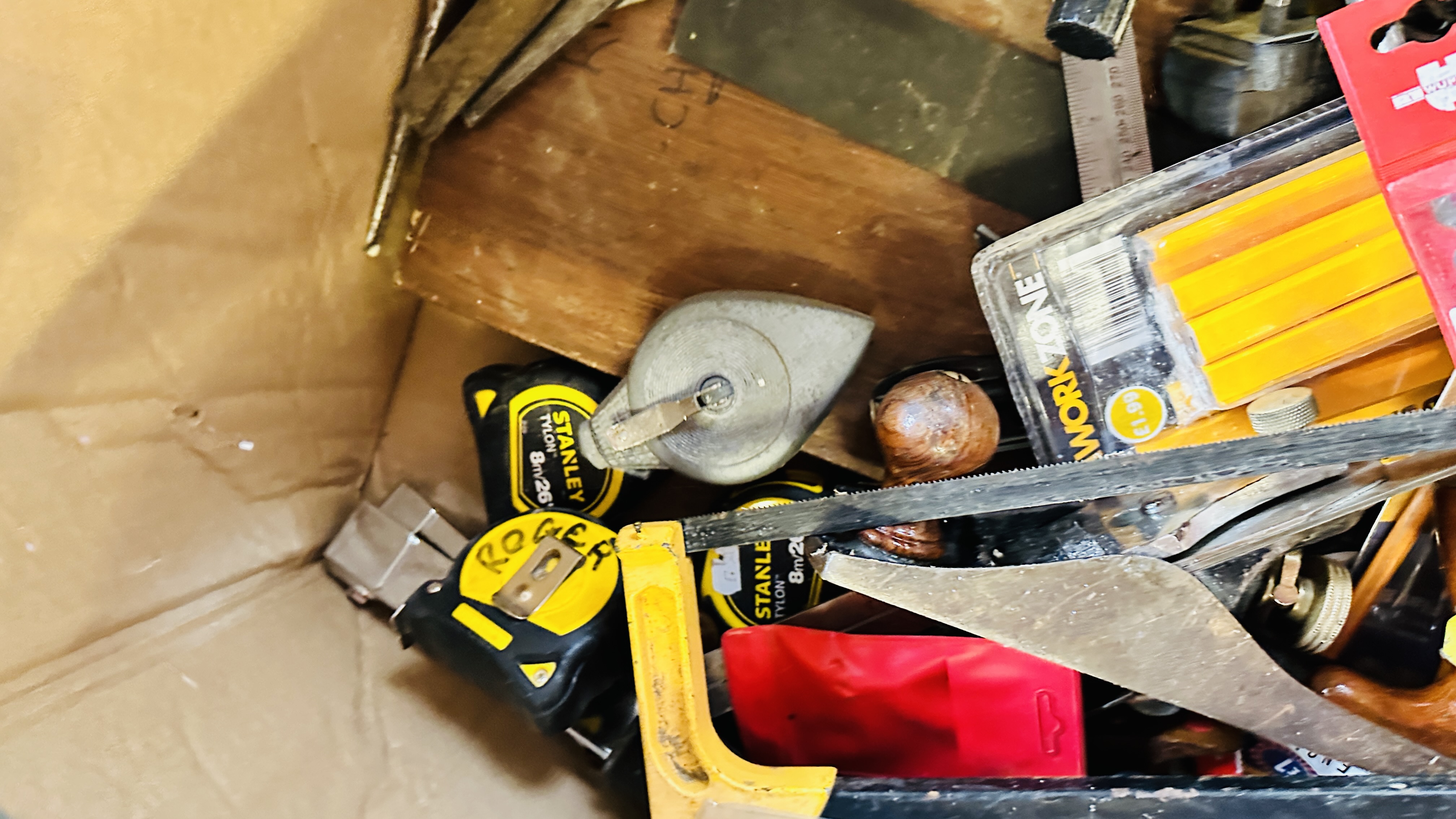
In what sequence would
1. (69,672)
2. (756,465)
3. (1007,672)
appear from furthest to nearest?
(756,465), (1007,672), (69,672)

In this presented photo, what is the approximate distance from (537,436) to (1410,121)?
82 centimetres

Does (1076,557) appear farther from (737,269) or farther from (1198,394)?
(737,269)

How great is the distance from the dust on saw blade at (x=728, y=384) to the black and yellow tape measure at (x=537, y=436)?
17 cm

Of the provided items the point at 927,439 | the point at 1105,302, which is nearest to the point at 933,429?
the point at 927,439

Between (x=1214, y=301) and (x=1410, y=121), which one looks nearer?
(x=1410, y=121)

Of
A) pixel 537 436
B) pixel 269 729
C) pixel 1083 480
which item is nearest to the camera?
pixel 1083 480

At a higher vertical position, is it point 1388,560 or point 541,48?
point 541,48

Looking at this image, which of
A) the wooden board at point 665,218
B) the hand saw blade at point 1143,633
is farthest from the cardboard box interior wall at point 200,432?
the hand saw blade at point 1143,633

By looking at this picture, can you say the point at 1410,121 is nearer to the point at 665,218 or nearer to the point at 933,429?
the point at 933,429

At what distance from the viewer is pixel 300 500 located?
0.87m

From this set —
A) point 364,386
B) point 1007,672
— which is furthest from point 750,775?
point 364,386

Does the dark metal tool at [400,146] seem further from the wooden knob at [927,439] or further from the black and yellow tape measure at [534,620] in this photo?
the wooden knob at [927,439]

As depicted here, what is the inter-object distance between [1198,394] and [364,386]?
2.74 feet

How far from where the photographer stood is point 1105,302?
760 millimetres
